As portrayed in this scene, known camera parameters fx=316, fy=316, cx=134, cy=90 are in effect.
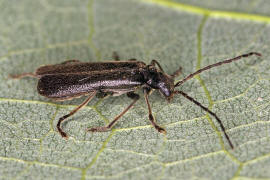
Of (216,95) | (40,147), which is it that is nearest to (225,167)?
(216,95)

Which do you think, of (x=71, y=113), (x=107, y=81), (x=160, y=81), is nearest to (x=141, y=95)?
(x=160, y=81)

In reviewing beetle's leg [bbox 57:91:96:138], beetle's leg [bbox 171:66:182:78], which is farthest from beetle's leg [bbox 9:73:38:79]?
beetle's leg [bbox 171:66:182:78]

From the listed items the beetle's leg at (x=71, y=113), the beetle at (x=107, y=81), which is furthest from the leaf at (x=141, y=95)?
the beetle at (x=107, y=81)

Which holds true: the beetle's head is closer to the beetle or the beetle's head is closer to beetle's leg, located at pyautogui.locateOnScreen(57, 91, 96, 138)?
the beetle

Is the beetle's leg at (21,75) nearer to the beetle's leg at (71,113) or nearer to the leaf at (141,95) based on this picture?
the leaf at (141,95)

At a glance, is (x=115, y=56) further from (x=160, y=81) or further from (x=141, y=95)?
(x=160, y=81)

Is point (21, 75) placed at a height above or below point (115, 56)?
below
